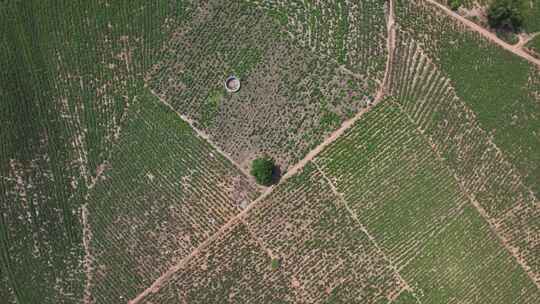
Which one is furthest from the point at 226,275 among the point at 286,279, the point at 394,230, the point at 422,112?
the point at 422,112

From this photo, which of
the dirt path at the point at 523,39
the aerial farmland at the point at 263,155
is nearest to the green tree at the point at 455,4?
the aerial farmland at the point at 263,155

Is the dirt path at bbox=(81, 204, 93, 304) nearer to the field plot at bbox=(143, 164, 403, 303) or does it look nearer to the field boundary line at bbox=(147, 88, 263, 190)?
the field plot at bbox=(143, 164, 403, 303)

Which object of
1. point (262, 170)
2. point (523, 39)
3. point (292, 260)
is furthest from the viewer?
point (523, 39)

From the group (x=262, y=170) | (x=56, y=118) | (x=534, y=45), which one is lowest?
(x=534, y=45)

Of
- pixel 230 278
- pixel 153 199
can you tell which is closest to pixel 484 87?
pixel 230 278

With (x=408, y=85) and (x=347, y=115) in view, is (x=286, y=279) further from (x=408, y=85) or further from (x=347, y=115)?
(x=408, y=85)

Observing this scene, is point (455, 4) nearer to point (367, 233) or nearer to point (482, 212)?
point (482, 212)
